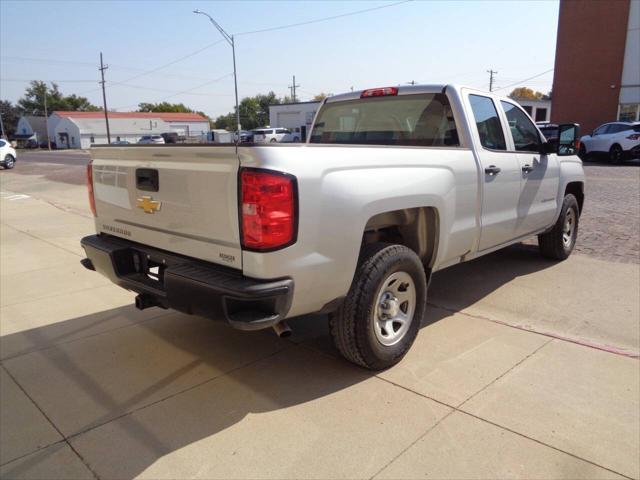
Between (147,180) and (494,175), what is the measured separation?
2.86 metres

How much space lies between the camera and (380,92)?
4785 millimetres

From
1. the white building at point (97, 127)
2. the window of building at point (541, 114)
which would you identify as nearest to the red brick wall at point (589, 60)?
the window of building at point (541, 114)

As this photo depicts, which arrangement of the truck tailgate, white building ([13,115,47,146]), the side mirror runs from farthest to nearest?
white building ([13,115,47,146])
the side mirror
the truck tailgate

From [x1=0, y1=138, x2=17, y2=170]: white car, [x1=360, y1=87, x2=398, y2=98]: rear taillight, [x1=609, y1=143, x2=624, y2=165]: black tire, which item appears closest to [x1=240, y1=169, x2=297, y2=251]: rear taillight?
[x1=360, y1=87, x2=398, y2=98]: rear taillight

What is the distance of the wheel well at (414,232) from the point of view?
3719 mm

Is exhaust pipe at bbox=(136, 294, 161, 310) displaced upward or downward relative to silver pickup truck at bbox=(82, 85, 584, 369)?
downward

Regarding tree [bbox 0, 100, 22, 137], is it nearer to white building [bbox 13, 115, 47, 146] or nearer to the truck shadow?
white building [bbox 13, 115, 47, 146]

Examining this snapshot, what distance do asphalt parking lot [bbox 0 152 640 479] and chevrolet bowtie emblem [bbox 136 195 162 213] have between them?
118cm

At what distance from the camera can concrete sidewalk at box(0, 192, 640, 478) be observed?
103 inches

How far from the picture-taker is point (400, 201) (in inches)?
132

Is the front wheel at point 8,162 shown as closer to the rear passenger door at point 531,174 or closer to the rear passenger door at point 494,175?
the rear passenger door at point 531,174

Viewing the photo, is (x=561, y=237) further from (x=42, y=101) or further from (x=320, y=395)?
(x=42, y=101)

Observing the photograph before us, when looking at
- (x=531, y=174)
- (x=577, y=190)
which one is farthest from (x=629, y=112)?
(x=531, y=174)

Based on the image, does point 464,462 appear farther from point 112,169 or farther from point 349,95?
point 349,95
